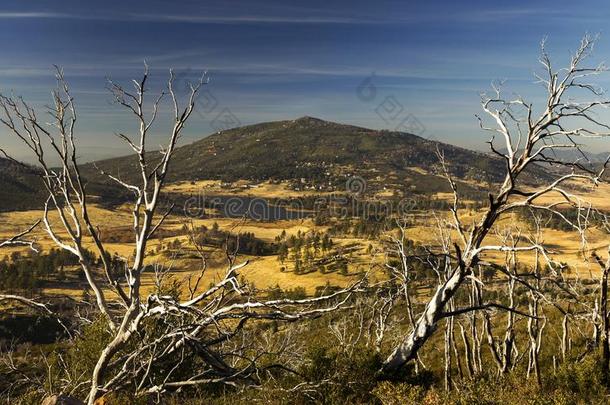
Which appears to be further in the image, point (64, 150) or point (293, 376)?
point (293, 376)

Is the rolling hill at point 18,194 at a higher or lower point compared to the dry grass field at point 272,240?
higher

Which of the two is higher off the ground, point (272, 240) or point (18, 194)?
point (18, 194)

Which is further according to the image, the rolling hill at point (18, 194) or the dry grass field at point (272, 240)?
the rolling hill at point (18, 194)

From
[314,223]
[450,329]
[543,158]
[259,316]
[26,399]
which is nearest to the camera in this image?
[259,316]

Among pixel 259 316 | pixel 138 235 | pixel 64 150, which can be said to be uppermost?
pixel 64 150

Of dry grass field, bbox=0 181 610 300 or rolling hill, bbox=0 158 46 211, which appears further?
rolling hill, bbox=0 158 46 211

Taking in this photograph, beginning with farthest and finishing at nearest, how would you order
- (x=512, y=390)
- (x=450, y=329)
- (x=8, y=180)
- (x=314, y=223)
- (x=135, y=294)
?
(x=8, y=180) < (x=314, y=223) < (x=450, y=329) < (x=512, y=390) < (x=135, y=294)

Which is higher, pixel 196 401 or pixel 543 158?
pixel 543 158

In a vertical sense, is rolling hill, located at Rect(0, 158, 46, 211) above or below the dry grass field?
above

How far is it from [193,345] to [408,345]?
4757mm

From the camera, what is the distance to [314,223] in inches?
6265

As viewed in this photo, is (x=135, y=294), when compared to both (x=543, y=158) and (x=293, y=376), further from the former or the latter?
(x=543, y=158)

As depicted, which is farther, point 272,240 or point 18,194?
point 18,194

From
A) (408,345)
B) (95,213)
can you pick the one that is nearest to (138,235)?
(408,345)
